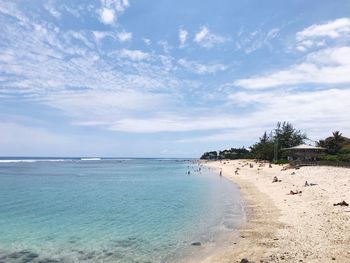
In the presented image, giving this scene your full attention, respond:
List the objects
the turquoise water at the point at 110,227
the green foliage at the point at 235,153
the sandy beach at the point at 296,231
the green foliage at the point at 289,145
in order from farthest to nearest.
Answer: the green foliage at the point at 235,153
the green foliage at the point at 289,145
the turquoise water at the point at 110,227
the sandy beach at the point at 296,231

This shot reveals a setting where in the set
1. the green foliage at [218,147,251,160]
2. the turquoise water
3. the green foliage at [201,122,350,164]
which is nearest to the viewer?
the turquoise water

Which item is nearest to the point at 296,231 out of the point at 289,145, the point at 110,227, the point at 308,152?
the point at 110,227

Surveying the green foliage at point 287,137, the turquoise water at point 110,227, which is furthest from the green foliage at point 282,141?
the turquoise water at point 110,227

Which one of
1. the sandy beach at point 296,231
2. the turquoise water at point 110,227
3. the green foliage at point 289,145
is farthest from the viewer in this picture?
the green foliage at point 289,145

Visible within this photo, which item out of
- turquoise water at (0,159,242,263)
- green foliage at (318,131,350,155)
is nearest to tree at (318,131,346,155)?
green foliage at (318,131,350,155)

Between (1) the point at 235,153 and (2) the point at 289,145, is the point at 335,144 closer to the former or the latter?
(2) the point at 289,145

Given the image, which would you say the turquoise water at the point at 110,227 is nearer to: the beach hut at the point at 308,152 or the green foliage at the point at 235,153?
the beach hut at the point at 308,152

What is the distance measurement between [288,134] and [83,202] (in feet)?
278

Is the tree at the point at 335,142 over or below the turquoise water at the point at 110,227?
over

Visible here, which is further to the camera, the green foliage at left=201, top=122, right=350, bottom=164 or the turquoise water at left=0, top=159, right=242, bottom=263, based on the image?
the green foliage at left=201, top=122, right=350, bottom=164

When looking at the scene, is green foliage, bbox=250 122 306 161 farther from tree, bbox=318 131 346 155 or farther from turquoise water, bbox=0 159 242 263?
turquoise water, bbox=0 159 242 263

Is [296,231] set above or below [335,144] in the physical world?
below

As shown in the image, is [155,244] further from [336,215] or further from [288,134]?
[288,134]

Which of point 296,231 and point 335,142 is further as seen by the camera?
point 335,142
